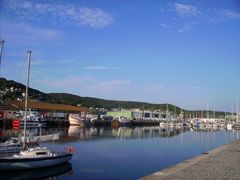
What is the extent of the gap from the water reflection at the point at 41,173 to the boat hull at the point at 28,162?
28cm

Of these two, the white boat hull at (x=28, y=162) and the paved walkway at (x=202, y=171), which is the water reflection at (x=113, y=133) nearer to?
the white boat hull at (x=28, y=162)

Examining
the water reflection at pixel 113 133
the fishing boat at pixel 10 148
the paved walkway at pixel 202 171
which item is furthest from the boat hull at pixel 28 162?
the water reflection at pixel 113 133

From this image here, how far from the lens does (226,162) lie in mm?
19891

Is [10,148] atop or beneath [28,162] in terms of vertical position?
atop

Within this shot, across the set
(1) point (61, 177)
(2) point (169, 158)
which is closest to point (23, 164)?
(1) point (61, 177)

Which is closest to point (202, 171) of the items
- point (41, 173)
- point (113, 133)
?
point (41, 173)

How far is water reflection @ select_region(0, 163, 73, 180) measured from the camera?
2088 centimetres

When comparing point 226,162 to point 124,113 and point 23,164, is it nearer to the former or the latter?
point 23,164

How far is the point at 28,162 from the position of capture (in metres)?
22.0

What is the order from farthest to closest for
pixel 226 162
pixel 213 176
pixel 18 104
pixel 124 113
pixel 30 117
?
pixel 124 113 → pixel 18 104 → pixel 30 117 → pixel 226 162 → pixel 213 176

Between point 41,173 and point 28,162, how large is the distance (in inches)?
44.8

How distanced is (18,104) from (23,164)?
85.5 metres

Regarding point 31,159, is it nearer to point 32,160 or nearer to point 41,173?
point 32,160

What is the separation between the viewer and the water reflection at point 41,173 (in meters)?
20.9
